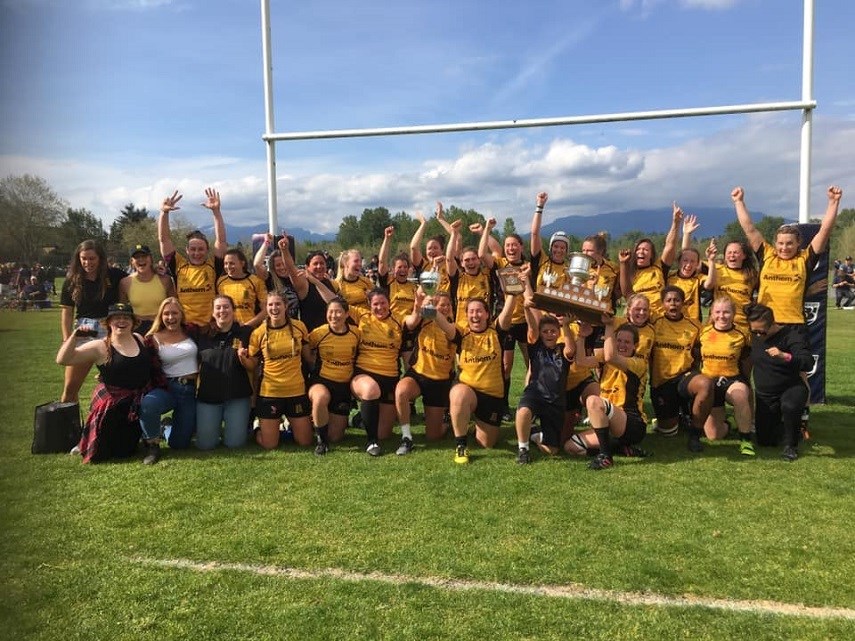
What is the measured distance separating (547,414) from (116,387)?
3.76 metres

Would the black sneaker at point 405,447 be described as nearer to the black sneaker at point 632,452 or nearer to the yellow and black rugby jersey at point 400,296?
the yellow and black rugby jersey at point 400,296

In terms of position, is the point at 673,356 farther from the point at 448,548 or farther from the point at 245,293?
the point at 245,293

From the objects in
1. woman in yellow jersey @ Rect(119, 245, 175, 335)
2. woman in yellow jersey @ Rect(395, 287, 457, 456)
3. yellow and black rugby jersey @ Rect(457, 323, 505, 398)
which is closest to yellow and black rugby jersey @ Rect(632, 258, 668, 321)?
yellow and black rugby jersey @ Rect(457, 323, 505, 398)

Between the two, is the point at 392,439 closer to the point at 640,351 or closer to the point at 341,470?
the point at 341,470

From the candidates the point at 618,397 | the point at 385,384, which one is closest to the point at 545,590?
the point at 618,397

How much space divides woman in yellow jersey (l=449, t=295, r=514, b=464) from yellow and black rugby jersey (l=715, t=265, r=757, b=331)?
2315 mm

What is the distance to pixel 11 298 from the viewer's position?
86cm

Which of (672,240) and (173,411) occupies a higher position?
(672,240)

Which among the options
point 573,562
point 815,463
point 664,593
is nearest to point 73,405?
point 573,562

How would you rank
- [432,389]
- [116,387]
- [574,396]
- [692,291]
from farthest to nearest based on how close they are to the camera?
[692,291] → [432,389] → [574,396] → [116,387]

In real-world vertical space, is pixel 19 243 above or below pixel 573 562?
above

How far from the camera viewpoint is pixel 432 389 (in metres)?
5.80

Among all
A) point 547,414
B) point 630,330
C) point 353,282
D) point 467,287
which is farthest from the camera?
point 353,282

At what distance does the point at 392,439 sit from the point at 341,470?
1.03m
